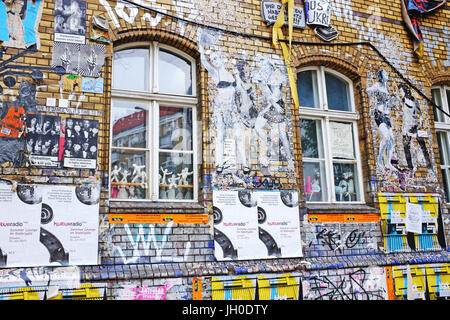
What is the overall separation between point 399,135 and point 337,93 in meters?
1.12

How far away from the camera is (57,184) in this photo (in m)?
4.76

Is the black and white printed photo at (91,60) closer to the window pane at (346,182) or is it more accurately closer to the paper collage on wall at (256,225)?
the paper collage on wall at (256,225)

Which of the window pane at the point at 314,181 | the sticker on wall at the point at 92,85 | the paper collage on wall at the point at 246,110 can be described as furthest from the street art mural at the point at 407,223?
the sticker on wall at the point at 92,85

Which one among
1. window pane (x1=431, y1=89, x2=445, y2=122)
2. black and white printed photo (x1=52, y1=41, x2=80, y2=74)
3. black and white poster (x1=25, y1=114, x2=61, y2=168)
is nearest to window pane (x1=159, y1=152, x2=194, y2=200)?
black and white poster (x1=25, y1=114, x2=61, y2=168)

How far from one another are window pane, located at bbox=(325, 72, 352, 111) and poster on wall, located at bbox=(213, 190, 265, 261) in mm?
2132

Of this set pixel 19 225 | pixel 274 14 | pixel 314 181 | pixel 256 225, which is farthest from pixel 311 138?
pixel 19 225

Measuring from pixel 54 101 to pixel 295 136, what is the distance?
3.08 meters

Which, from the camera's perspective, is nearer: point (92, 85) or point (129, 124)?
point (92, 85)

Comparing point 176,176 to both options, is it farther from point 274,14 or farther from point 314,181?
point 274,14

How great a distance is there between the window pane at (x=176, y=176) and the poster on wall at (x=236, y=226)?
400mm

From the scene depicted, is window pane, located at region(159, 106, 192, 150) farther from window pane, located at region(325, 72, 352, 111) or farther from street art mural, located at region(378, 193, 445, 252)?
street art mural, located at region(378, 193, 445, 252)

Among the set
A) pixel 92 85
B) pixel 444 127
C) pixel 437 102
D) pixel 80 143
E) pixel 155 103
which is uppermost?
pixel 437 102

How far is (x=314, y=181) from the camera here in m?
6.23

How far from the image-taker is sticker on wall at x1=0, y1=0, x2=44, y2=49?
4.91m
